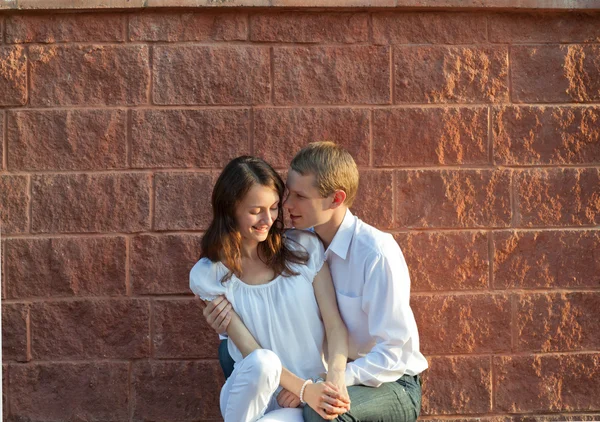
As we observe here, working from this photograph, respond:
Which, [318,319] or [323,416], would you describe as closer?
[323,416]

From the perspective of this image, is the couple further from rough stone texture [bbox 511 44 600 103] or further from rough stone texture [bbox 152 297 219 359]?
rough stone texture [bbox 511 44 600 103]

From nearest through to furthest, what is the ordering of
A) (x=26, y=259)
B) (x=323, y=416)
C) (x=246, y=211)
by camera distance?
(x=323, y=416) → (x=246, y=211) → (x=26, y=259)

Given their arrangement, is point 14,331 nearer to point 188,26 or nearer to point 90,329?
point 90,329

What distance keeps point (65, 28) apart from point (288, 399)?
2.14m

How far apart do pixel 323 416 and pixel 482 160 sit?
1.71 m

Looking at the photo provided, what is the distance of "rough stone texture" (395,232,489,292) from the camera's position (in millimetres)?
3971

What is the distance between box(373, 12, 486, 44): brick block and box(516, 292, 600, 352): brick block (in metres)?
1.36

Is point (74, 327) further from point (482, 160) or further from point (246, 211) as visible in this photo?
point (482, 160)

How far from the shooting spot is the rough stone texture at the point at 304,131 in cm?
394

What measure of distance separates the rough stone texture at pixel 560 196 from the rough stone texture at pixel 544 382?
2.28 ft

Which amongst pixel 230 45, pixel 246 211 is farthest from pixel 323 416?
pixel 230 45

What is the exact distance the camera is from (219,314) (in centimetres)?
321

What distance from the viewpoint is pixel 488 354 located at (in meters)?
4.02

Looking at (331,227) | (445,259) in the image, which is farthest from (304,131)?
(445,259)
